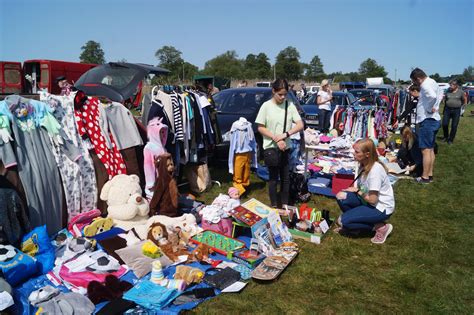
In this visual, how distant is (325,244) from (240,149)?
246 centimetres

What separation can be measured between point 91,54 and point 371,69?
61.2 meters

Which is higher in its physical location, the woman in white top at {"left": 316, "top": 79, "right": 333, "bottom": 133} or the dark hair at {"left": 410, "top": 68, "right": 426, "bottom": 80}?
the dark hair at {"left": 410, "top": 68, "right": 426, "bottom": 80}

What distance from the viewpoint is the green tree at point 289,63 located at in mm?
75250

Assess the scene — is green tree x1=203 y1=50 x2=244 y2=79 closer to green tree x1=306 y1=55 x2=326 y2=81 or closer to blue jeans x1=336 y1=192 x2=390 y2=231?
green tree x1=306 y1=55 x2=326 y2=81

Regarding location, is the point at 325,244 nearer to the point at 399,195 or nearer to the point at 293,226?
the point at 293,226

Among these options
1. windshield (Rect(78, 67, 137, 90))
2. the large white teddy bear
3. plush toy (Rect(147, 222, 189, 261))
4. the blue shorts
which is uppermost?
windshield (Rect(78, 67, 137, 90))

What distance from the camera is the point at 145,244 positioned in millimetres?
4148

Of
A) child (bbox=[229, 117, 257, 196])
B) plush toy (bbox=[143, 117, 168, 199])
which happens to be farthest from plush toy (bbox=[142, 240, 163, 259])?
child (bbox=[229, 117, 257, 196])

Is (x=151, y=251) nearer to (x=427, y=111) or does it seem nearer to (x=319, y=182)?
(x=319, y=182)

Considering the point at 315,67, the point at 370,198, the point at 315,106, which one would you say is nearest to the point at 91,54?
the point at 315,67

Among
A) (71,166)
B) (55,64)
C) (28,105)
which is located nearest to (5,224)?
(71,166)

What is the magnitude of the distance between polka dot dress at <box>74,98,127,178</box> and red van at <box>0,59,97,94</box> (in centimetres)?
1275

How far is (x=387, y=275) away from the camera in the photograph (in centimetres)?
398

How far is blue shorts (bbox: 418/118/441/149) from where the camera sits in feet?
23.0
